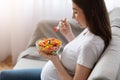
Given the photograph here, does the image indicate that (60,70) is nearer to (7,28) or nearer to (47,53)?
(47,53)

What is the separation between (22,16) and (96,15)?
148 cm

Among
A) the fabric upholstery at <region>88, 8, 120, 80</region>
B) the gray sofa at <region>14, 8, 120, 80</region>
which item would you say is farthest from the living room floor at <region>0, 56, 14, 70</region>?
the fabric upholstery at <region>88, 8, 120, 80</region>

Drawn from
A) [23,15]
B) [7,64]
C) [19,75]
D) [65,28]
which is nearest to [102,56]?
[65,28]

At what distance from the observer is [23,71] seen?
164cm

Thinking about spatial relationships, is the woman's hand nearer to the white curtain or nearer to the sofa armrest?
the sofa armrest

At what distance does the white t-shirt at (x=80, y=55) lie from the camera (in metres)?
1.25

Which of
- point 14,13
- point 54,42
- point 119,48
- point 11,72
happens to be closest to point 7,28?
point 14,13

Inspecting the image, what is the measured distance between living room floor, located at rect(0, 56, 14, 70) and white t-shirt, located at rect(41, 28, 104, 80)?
1.34 meters

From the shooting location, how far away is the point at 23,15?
2.63 metres

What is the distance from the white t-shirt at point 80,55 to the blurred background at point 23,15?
1153 millimetres

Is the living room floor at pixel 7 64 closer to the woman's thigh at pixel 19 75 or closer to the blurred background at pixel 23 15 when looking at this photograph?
the blurred background at pixel 23 15

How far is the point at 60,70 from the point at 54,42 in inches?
7.4

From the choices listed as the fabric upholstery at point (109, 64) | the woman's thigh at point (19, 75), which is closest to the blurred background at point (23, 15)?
the woman's thigh at point (19, 75)

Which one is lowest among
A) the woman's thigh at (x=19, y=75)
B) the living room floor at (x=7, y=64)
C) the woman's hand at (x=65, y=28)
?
the living room floor at (x=7, y=64)
